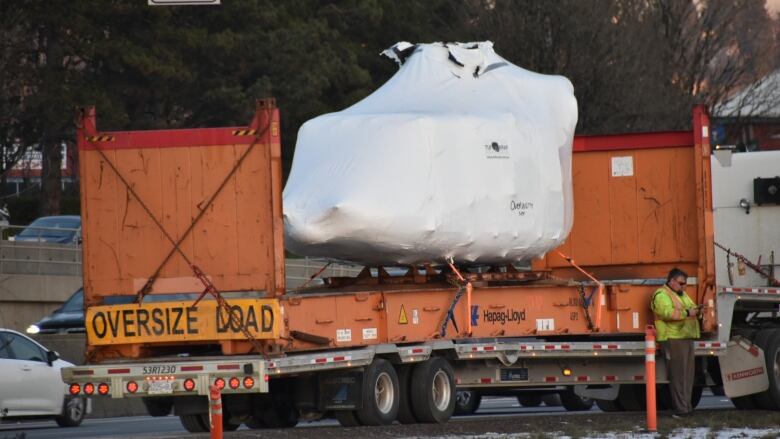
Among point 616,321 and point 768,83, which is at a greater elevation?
point 768,83

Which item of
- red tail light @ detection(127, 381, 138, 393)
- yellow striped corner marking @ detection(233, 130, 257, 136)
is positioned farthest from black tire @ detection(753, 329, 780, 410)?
red tail light @ detection(127, 381, 138, 393)

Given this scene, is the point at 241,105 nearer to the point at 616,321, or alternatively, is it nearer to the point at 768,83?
the point at 768,83

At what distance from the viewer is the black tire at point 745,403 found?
2130 cm

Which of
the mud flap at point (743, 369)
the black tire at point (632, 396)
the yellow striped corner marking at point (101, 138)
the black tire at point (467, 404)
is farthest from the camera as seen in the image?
the black tire at point (467, 404)

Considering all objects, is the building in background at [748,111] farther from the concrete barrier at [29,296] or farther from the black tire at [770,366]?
the black tire at [770,366]

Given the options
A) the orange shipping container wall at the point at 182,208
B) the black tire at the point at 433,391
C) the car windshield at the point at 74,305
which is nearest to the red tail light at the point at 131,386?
the orange shipping container wall at the point at 182,208

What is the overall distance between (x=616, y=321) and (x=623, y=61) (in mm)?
34464

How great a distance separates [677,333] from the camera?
1969 cm

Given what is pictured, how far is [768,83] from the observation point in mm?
65812

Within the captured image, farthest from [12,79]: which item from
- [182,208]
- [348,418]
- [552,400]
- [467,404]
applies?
[182,208]

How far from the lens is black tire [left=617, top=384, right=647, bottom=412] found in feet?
72.5

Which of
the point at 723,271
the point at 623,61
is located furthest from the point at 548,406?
the point at 623,61

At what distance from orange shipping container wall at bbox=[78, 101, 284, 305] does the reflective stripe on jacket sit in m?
5.15

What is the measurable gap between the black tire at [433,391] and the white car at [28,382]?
5.77m
